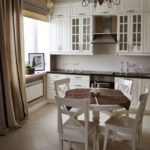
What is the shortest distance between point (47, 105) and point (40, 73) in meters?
0.85

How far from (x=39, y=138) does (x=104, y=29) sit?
3095mm

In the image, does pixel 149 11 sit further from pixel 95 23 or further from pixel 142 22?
pixel 95 23

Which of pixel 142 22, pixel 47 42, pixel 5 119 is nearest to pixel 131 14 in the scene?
pixel 142 22

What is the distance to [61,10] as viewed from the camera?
5648 millimetres

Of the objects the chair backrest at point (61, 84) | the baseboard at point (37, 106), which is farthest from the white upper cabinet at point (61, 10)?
the baseboard at point (37, 106)

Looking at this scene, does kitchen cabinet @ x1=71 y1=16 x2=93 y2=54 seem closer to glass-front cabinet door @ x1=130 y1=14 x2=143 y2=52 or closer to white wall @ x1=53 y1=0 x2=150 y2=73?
white wall @ x1=53 y1=0 x2=150 y2=73

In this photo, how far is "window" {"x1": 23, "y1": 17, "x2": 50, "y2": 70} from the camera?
573cm

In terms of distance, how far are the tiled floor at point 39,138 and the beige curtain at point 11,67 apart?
21 centimetres

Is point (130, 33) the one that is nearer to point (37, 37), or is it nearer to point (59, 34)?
point (59, 34)

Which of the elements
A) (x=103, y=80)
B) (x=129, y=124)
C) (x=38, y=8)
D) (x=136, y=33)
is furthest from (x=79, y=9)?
(x=129, y=124)

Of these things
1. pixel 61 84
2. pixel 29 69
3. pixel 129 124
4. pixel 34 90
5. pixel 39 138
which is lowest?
pixel 39 138

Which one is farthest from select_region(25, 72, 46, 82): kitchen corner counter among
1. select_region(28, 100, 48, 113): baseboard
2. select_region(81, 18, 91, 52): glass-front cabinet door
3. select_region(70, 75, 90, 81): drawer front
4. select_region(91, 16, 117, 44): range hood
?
select_region(91, 16, 117, 44): range hood

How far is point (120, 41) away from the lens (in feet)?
17.3

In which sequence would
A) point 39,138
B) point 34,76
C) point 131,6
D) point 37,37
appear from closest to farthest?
point 39,138 → point 131,6 → point 34,76 → point 37,37
